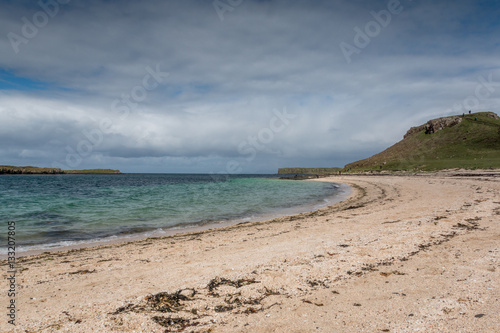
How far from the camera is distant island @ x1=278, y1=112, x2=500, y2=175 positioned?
6194 cm

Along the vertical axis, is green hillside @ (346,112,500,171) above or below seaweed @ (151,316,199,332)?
above

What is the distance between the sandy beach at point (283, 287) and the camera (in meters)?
4.07

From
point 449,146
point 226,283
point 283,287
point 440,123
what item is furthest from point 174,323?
point 440,123

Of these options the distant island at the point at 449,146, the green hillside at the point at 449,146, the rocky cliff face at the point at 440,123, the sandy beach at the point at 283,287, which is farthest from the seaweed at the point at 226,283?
the rocky cliff face at the point at 440,123

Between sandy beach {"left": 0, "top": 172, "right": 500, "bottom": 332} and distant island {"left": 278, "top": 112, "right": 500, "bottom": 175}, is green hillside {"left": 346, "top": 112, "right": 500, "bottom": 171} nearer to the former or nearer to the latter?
distant island {"left": 278, "top": 112, "right": 500, "bottom": 175}

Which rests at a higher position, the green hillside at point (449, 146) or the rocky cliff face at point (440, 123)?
the rocky cliff face at point (440, 123)

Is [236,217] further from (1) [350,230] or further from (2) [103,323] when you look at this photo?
(2) [103,323]

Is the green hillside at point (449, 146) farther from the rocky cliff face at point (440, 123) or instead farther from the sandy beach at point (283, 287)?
the sandy beach at point (283, 287)

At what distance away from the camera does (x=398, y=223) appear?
11.0 meters

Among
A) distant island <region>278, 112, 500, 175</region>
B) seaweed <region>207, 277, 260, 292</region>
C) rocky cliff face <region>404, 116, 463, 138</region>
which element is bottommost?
seaweed <region>207, 277, 260, 292</region>

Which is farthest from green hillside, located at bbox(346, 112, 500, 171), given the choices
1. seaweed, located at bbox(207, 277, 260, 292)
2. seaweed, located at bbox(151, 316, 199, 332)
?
seaweed, located at bbox(151, 316, 199, 332)

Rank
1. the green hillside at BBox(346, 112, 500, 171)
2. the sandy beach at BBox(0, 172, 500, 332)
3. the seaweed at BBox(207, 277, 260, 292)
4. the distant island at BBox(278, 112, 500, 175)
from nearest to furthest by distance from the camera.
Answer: the sandy beach at BBox(0, 172, 500, 332), the seaweed at BBox(207, 277, 260, 292), the distant island at BBox(278, 112, 500, 175), the green hillside at BBox(346, 112, 500, 171)

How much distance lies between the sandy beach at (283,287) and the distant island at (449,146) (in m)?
58.0

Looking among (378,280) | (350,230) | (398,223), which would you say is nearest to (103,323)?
(378,280)
